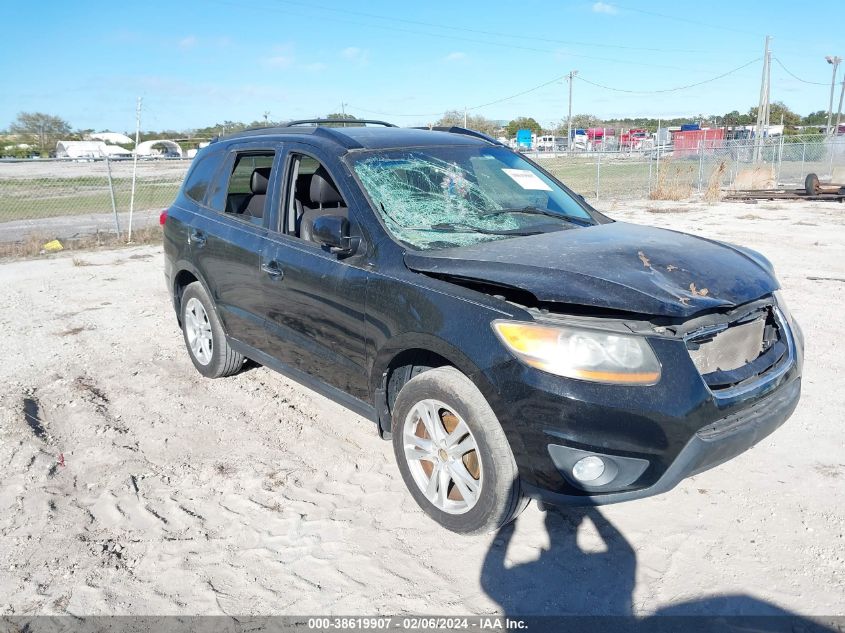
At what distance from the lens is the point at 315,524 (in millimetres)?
3361

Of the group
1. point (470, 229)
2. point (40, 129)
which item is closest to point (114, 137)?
point (40, 129)

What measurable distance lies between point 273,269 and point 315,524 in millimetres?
1580

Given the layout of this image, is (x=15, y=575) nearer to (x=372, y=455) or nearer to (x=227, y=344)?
(x=372, y=455)

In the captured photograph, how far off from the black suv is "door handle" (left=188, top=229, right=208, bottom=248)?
1.09ft

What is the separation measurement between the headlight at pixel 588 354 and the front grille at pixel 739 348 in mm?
264

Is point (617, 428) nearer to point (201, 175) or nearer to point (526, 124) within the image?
point (201, 175)

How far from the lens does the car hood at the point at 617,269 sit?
9.09ft


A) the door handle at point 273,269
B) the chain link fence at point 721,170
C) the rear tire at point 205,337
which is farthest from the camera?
the chain link fence at point 721,170

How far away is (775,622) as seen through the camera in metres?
2.56

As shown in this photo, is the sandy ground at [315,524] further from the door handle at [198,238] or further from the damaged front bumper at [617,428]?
the door handle at [198,238]

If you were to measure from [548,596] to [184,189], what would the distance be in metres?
4.33

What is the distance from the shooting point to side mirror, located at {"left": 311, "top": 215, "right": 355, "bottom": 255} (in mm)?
Result: 3506

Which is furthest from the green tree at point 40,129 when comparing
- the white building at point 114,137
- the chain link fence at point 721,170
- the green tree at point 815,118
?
the green tree at point 815,118

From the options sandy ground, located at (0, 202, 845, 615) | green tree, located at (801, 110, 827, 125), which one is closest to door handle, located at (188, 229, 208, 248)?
sandy ground, located at (0, 202, 845, 615)
